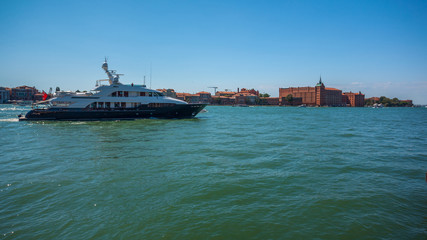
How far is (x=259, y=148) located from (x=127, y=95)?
27.2 m

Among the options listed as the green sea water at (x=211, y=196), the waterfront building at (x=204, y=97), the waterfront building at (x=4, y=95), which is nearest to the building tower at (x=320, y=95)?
the waterfront building at (x=204, y=97)

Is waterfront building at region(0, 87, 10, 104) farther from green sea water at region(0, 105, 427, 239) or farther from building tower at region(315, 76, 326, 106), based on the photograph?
building tower at region(315, 76, 326, 106)

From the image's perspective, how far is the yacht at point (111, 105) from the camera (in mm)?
34188

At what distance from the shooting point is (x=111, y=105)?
36.4m

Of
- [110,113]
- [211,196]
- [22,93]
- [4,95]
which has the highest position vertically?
[22,93]

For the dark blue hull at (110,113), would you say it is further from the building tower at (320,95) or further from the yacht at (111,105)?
the building tower at (320,95)

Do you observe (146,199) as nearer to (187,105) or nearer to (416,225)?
(416,225)

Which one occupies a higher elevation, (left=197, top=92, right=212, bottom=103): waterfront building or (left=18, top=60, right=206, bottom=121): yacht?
(left=197, top=92, right=212, bottom=103): waterfront building

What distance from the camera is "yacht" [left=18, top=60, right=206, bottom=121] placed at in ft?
112

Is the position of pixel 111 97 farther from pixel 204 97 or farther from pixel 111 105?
pixel 204 97

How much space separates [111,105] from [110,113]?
5.70 ft

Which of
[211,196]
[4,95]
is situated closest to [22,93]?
[4,95]

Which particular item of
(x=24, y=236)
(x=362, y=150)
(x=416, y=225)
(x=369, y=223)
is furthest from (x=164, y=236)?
(x=362, y=150)

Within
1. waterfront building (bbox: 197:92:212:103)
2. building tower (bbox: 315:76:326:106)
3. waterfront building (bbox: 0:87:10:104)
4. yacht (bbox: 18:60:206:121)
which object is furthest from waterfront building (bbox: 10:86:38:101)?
building tower (bbox: 315:76:326:106)
